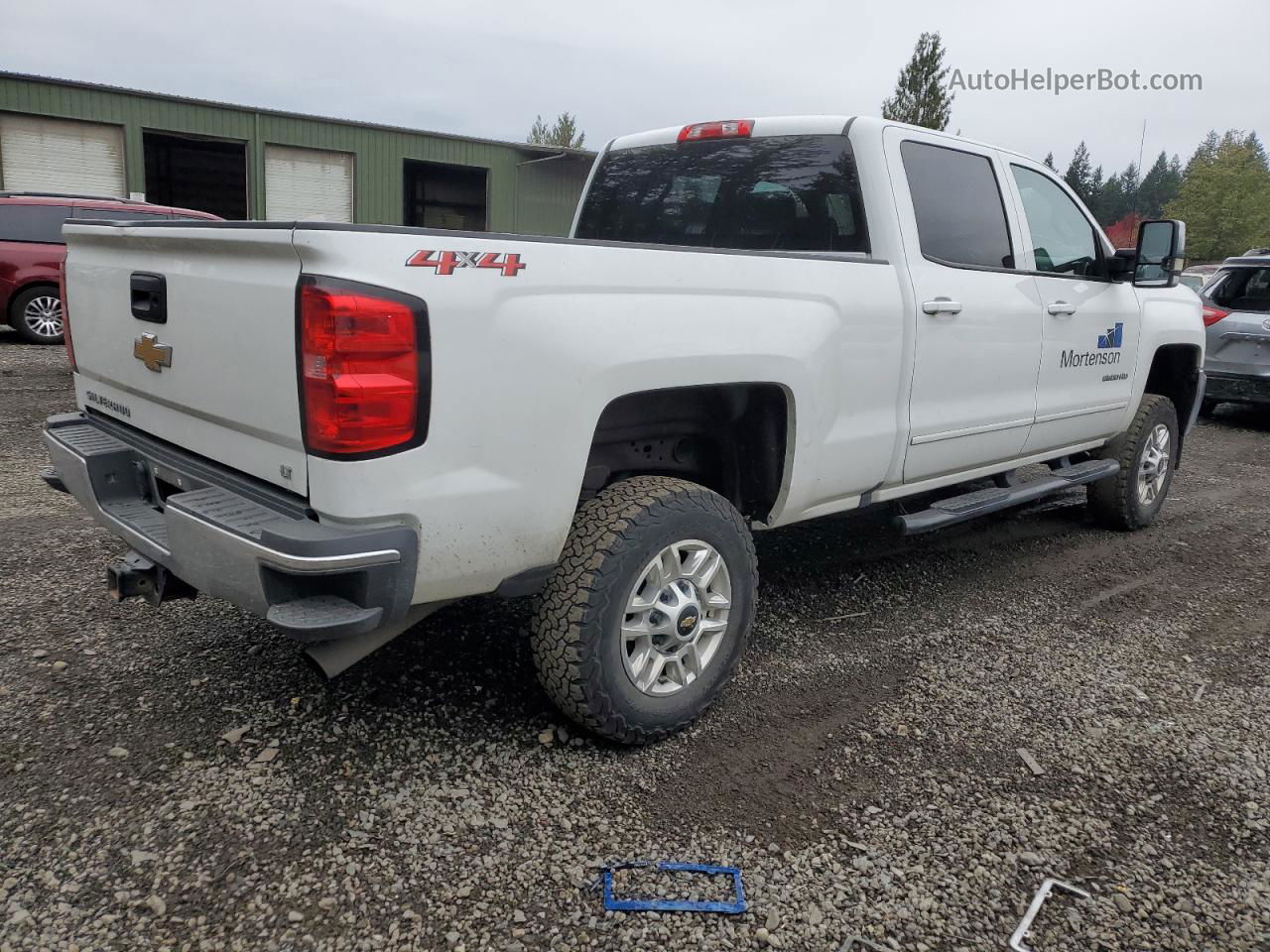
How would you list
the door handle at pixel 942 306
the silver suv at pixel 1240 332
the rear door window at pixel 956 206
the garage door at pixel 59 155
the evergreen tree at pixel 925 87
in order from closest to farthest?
the door handle at pixel 942 306 → the rear door window at pixel 956 206 → the silver suv at pixel 1240 332 → the garage door at pixel 59 155 → the evergreen tree at pixel 925 87

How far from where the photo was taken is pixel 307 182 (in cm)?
2350

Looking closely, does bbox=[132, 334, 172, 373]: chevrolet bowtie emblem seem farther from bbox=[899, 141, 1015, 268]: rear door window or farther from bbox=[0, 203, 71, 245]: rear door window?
bbox=[0, 203, 71, 245]: rear door window

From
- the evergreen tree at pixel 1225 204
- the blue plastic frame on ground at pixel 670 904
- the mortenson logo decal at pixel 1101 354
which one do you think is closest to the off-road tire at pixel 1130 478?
the mortenson logo decal at pixel 1101 354

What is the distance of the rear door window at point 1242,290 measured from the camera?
9.56m

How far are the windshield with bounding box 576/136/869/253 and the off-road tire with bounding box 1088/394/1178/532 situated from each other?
2.69 meters

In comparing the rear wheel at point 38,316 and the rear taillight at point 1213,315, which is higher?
the rear taillight at point 1213,315

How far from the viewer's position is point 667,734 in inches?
121

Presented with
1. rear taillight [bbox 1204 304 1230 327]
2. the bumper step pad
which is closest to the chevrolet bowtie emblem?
the bumper step pad

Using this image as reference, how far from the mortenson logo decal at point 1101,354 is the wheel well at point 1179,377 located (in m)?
0.85

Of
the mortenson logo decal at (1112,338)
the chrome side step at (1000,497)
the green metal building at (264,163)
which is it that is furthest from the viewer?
the green metal building at (264,163)

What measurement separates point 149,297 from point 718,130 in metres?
2.36

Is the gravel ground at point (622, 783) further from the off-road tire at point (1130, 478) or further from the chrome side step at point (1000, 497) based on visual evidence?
the off-road tire at point (1130, 478)

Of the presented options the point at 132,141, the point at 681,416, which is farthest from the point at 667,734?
the point at 132,141

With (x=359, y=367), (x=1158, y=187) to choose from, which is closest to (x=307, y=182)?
(x=359, y=367)
